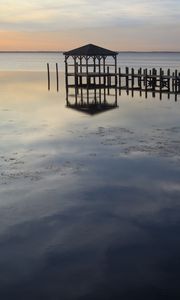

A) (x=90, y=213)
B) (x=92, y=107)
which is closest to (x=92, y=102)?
(x=92, y=107)

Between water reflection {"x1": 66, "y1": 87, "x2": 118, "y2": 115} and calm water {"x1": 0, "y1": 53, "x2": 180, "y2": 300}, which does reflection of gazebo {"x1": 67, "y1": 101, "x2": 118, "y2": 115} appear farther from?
calm water {"x1": 0, "y1": 53, "x2": 180, "y2": 300}

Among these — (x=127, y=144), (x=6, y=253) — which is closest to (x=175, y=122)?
(x=127, y=144)

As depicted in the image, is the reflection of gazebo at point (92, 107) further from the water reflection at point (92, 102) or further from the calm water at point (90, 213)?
the calm water at point (90, 213)

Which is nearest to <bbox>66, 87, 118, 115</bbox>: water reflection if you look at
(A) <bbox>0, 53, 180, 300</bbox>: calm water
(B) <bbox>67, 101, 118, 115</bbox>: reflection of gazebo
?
(B) <bbox>67, 101, 118, 115</bbox>: reflection of gazebo

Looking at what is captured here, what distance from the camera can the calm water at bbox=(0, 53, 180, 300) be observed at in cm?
1009

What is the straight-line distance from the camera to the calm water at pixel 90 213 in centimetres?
1009

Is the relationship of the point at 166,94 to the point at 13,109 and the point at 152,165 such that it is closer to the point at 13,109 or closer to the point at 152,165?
the point at 13,109

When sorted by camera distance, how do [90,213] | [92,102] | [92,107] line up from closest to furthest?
[90,213] → [92,107] → [92,102]

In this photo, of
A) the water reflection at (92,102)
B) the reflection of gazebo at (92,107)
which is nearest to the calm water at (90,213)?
the reflection of gazebo at (92,107)

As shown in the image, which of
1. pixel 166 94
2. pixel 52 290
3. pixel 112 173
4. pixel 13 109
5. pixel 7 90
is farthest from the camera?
pixel 7 90

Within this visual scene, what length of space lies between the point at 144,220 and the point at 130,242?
1529mm

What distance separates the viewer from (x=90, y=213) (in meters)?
14.1

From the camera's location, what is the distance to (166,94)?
5044 centimetres

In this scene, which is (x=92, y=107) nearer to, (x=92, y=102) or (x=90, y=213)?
(x=92, y=102)
